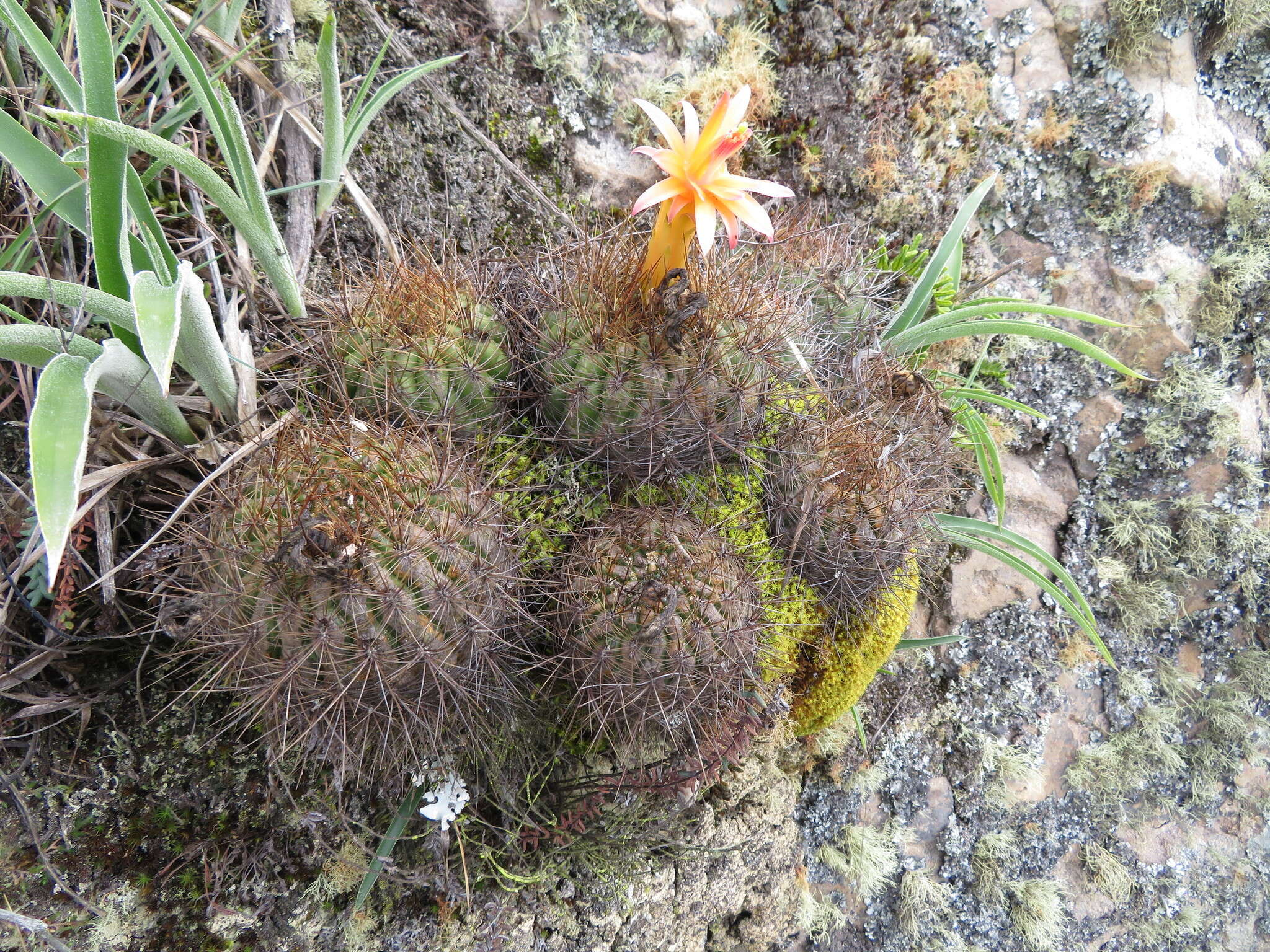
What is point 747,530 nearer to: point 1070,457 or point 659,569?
point 659,569

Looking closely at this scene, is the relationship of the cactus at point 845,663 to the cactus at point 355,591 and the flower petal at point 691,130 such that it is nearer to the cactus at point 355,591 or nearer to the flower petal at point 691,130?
the cactus at point 355,591

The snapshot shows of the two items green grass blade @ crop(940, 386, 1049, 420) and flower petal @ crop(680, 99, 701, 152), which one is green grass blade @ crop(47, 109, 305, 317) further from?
green grass blade @ crop(940, 386, 1049, 420)

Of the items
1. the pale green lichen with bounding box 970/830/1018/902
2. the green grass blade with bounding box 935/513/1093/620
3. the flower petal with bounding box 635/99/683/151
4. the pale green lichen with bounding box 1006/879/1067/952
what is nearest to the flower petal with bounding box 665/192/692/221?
the flower petal with bounding box 635/99/683/151

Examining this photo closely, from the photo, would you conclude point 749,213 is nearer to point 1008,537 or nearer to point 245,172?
point 245,172

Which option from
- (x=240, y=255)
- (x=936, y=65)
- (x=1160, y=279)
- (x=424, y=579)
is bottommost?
(x=424, y=579)

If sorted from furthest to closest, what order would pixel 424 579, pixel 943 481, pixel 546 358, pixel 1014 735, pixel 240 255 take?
pixel 1014 735, pixel 943 481, pixel 240 255, pixel 546 358, pixel 424 579

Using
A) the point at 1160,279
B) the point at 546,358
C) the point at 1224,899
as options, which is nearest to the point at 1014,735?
the point at 1224,899

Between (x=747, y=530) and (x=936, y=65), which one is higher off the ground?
(x=936, y=65)
